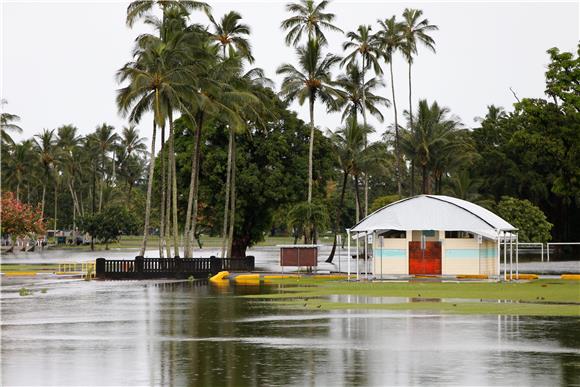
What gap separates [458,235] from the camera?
52.9 metres

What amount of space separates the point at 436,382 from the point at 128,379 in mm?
4970

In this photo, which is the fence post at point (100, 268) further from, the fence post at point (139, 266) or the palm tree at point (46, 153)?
the palm tree at point (46, 153)

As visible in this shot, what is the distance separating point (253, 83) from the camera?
69000 mm

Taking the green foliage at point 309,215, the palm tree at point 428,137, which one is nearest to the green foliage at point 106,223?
the palm tree at point 428,137

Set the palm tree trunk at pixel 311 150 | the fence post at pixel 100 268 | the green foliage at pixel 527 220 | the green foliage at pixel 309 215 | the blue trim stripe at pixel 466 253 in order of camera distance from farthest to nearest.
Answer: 1. the green foliage at pixel 527 220
2. the palm tree trunk at pixel 311 150
3. the green foliage at pixel 309 215
4. the fence post at pixel 100 268
5. the blue trim stripe at pixel 466 253

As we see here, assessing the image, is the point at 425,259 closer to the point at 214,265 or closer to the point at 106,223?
the point at 214,265

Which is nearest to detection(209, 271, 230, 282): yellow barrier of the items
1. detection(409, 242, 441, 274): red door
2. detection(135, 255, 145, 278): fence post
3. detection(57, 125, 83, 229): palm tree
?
detection(135, 255, 145, 278): fence post

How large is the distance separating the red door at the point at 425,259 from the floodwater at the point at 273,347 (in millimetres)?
22633

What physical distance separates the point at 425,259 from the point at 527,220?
34622 mm

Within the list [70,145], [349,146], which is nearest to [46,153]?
[70,145]

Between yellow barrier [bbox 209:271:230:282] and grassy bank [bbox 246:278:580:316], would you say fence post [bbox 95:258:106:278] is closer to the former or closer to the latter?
yellow barrier [bbox 209:271:230:282]

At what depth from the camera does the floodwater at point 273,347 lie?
15.5 meters

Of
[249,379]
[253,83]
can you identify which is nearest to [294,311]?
[249,379]

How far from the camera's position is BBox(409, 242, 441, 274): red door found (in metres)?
52.5
